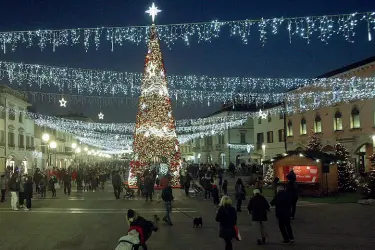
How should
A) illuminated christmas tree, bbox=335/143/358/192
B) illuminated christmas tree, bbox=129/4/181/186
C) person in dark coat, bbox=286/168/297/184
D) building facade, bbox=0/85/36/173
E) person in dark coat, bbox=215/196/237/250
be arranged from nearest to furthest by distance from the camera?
person in dark coat, bbox=215/196/237/250 < person in dark coat, bbox=286/168/297/184 < illuminated christmas tree, bbox=335/143/358/192 < illuminated christmas tree, bbox=129/4/181/186 < building facade, bbox=0/85/36/173

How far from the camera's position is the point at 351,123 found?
38.8m

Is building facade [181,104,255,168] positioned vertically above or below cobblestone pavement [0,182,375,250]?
above

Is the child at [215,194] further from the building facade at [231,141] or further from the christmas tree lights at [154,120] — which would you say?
the building facade at [231,141]

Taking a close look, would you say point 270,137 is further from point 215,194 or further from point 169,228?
point 169,228

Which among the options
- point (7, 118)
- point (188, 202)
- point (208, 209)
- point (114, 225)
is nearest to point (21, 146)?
point (7, 118)

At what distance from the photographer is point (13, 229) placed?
15.1 metres

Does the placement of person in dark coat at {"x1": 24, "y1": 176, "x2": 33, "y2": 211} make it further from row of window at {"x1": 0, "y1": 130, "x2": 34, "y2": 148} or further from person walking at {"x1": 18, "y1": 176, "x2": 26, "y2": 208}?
row of window at {"x1": 0, "y1": 130, "x2": 34, "y2": 148}

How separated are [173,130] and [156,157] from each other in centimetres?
231

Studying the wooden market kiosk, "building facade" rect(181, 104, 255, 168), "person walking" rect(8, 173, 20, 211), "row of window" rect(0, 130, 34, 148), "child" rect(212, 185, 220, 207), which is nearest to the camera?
"person walking" rect(8, 173, 20, 211)

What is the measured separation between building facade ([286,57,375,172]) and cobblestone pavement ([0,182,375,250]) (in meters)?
16.5

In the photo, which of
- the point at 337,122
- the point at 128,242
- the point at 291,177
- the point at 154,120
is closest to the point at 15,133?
the point at 154,120

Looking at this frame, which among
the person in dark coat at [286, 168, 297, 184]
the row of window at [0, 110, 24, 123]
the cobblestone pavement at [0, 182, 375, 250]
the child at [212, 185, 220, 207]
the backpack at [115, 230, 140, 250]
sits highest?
the row of window at [0, 110, 24, 123]

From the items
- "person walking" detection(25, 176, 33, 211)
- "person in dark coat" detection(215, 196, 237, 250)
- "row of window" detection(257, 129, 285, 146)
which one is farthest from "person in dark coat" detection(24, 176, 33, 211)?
"row of window" detection(257, 129, 285, 146)

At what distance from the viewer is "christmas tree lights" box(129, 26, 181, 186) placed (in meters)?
33.0
